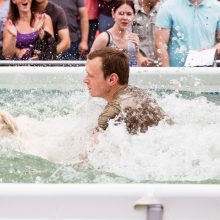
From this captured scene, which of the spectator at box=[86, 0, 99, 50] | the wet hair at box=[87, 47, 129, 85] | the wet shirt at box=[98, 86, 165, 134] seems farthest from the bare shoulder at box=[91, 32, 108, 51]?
the wet shirt at box=[98, 86, 165, 134]

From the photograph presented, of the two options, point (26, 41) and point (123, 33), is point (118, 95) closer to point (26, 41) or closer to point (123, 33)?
point (123, 33)

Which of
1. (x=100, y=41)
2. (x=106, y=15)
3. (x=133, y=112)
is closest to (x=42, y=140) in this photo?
(x=133, y=112)

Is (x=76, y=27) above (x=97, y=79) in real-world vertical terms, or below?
above

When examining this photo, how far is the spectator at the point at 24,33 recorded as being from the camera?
21.8 feet

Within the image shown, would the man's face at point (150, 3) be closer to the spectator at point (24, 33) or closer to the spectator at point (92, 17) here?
the spectator at point (92, 17)

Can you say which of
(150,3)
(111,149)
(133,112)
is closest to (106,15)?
(150,3)

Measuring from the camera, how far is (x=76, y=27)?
23.0 feet

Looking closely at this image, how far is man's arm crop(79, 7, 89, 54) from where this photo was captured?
6838 millimetres

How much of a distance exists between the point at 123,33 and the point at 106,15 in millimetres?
350

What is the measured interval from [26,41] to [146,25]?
1144 mm

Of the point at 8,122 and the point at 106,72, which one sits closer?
the point at 8,122

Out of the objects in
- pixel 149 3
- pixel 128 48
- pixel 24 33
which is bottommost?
pixel 128 48

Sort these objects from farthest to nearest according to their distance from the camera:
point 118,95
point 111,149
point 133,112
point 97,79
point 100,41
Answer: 1. point 100,41
2. point 97,79
3. point 118,95
4. point 133,112
5. point 111,149

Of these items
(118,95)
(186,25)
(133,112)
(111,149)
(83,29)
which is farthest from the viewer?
(83,29)
